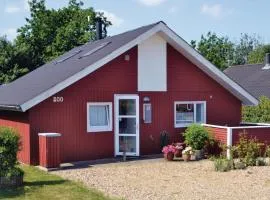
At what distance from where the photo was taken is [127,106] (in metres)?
18.4

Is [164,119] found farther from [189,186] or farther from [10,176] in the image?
[10,176]

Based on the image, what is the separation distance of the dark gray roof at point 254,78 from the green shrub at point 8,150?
25943 mm

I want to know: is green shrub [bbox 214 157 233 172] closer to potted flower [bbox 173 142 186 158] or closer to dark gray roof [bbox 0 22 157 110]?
potted flower [bbox 173 142 186 158]

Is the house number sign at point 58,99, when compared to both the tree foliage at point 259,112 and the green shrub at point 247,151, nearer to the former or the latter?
the green shrub at point 247,151

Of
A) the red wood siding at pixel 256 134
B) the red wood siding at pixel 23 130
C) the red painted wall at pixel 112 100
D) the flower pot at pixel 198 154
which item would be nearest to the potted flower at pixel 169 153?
the flower pot at pixel 198 154

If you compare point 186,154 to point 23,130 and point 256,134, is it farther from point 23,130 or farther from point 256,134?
point 23,130

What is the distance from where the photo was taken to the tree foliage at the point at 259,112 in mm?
26625

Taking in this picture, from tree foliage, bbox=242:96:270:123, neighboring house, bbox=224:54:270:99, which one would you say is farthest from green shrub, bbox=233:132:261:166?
neighboring house, bbox=224:54:270:99

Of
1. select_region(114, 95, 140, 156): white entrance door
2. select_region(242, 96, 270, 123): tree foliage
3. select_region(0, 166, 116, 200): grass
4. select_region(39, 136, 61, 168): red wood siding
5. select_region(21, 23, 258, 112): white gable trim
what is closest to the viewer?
select_region(0, 166, 116, 200): grass

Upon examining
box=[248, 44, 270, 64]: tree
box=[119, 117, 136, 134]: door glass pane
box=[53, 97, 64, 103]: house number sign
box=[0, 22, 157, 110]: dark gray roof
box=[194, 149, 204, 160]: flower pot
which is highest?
box=[248, 44, 270, 64]: tree

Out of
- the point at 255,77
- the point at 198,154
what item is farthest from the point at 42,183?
the point at 255,77

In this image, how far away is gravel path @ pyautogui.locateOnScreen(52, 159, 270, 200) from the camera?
1132 centimetres

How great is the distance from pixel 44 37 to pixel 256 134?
103 feet

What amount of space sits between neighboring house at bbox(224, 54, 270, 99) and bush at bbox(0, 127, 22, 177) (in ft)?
82.2
